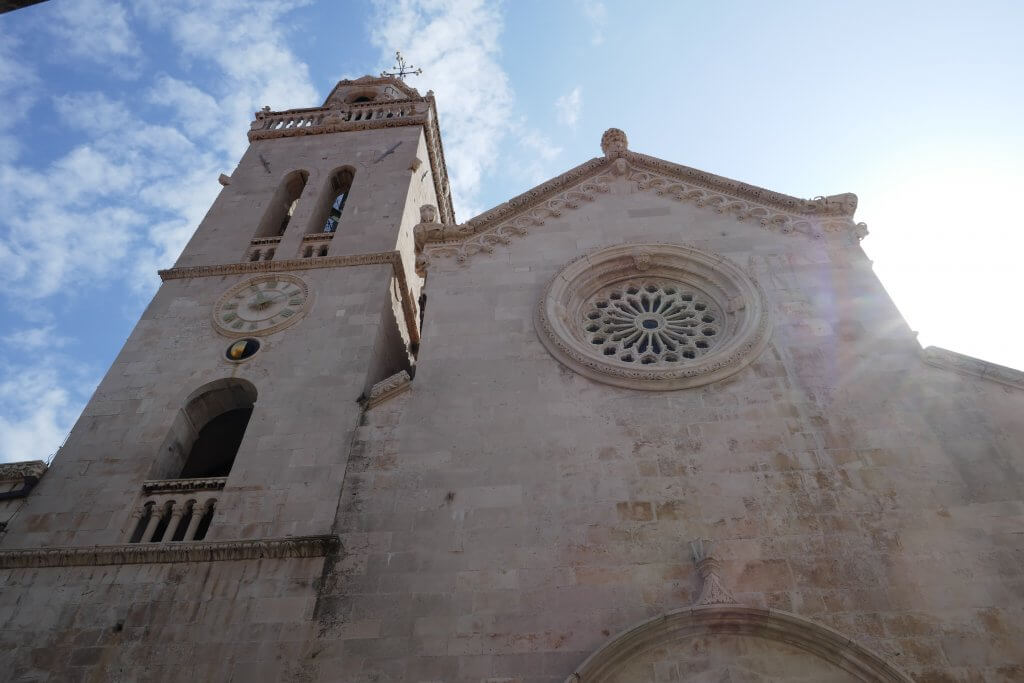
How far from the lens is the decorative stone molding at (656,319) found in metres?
11.9

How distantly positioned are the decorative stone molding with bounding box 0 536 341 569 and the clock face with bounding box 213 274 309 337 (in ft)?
16.4

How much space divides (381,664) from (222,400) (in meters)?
6.84

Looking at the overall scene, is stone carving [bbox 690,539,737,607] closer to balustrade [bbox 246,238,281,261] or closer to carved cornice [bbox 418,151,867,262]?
carved cornice [bbox 418,151,867,262]

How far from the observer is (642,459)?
35.2 feet

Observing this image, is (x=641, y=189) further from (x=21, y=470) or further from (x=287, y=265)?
(x=21, y=470)

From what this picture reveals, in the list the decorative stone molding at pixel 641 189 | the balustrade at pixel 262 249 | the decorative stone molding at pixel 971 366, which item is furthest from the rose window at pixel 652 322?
the balustrade at pixel 262 249

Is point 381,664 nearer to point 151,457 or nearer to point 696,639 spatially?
point 696,639

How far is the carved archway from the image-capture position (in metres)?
8.52

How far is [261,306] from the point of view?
1534 centimetres

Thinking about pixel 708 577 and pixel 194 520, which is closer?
pixel 708 577

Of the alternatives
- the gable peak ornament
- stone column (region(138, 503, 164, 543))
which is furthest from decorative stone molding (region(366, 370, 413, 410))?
the gable peak ornament

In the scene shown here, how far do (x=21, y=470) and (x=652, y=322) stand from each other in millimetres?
10463

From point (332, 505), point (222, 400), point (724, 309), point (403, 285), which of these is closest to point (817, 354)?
point (724, 309)

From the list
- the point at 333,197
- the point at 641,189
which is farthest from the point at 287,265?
the point at 641,189
